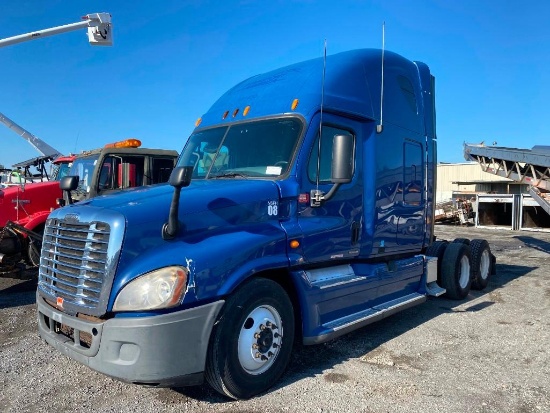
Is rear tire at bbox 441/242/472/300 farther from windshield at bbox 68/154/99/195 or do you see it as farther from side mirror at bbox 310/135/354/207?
windshield at bbox 68/154/99/195

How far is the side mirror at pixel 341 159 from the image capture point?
13.4 feet

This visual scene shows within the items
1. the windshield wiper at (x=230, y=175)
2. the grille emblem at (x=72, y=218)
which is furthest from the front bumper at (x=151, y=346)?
the windshield wiper at (x=230, y=175)

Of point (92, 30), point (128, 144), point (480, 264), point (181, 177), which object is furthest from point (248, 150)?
point (92, 30)

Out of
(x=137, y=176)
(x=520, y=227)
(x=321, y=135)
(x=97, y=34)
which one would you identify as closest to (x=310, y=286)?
(x=321, y=135)

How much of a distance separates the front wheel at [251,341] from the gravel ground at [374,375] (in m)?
0.19

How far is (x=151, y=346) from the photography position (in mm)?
3055

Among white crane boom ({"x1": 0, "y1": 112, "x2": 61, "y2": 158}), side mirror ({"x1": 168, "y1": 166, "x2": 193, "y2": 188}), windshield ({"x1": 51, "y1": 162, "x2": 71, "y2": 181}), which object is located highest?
white crane boom ({"x1": 0, "y1": 112, "x2": 61, "y2": 158})

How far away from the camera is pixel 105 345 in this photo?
3125mm

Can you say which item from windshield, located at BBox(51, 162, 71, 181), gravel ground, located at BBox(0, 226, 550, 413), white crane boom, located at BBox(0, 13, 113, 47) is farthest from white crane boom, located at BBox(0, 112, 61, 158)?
gravel ground, located at BBox(0, 226, 550, 413)

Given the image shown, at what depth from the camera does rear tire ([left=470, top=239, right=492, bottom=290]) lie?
26.4 feet

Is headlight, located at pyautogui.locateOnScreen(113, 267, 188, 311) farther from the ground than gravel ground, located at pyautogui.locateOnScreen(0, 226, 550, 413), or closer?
farther from the ground

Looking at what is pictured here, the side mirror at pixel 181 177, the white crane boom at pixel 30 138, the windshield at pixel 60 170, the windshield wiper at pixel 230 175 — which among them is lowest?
the side mirror at pixel 181 177

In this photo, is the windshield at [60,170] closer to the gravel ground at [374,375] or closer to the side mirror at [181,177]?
the gravel ground at [374,375]

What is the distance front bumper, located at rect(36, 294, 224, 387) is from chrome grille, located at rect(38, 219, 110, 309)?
0.77ft
